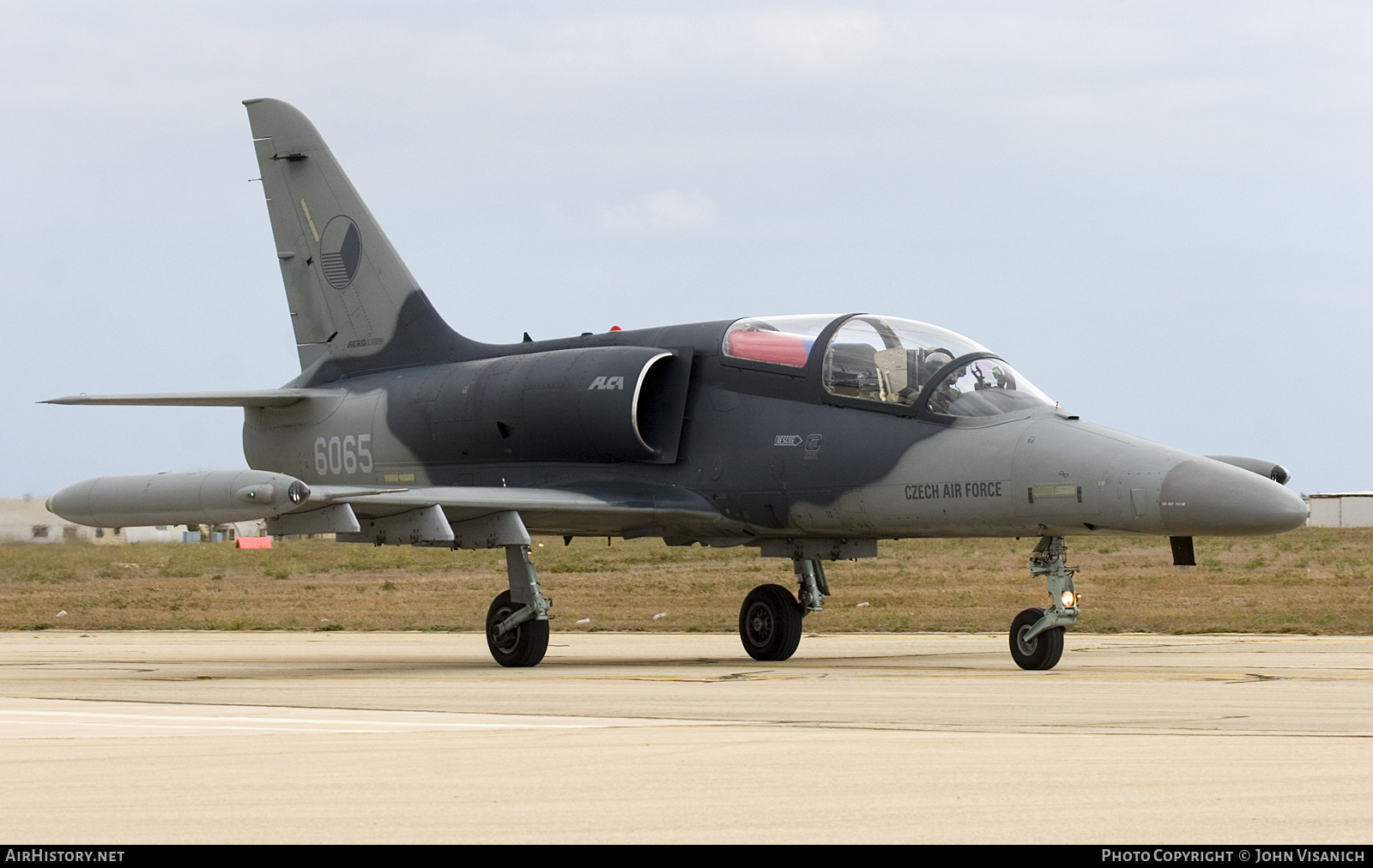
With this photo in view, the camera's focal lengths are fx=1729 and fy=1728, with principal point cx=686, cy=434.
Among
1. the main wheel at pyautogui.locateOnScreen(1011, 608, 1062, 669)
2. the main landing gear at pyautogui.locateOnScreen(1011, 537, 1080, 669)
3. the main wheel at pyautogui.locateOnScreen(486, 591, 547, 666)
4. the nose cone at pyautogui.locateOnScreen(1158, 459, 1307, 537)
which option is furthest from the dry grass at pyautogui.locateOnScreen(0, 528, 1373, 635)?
the main wheel at pyautogui.locateOnScreen(486, 591, 547, 666)

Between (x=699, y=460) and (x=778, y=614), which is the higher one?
(x=699, y=460)

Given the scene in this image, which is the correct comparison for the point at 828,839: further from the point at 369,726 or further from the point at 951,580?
the point at 951,580

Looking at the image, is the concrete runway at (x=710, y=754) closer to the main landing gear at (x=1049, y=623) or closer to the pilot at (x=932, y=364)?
the main landing gear at (x=1049, y=623)

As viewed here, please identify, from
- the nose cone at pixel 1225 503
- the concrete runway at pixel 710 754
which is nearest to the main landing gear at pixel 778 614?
the concrete runway at pixel 710 754

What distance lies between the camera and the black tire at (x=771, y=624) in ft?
Answer: 57.0

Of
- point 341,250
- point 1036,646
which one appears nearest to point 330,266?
point 341,250

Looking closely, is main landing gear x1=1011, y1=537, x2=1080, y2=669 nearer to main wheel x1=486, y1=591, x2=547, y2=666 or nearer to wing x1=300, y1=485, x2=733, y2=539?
wing x1=300, y1=485, x2=733, y2=539

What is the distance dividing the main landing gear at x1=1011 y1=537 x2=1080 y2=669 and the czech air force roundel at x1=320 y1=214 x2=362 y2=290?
9.94 metres

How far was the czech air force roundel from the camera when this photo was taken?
69.4 ft

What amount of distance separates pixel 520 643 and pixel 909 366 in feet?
15.3

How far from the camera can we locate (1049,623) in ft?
47.6

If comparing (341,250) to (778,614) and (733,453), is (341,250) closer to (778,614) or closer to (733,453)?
(733,453)

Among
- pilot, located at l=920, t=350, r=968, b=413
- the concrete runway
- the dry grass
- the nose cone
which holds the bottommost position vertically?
the dry grass

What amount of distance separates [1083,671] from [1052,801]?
26.1 ft
